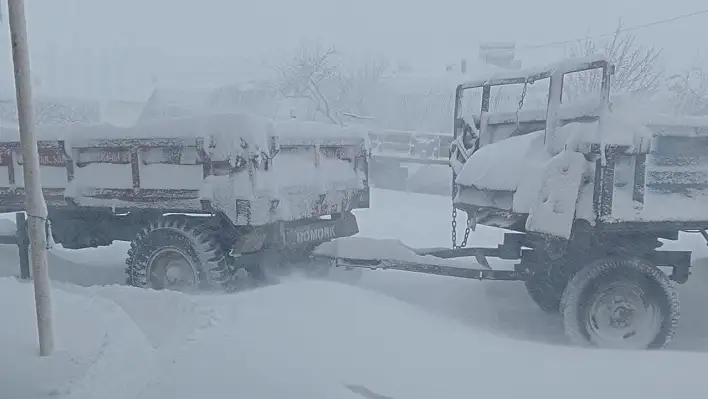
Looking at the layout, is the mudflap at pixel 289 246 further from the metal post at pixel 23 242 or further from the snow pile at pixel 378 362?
the metal post at pixel 23 242

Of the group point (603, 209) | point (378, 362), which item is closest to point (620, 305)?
point (603, 209)

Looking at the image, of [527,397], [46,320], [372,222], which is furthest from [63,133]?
[372,222]

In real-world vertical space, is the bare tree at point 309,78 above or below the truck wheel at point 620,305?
above

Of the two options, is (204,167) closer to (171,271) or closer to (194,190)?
(194,190)

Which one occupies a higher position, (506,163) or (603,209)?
(506,163)

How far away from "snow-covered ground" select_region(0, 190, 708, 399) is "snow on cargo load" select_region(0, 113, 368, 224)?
848mm

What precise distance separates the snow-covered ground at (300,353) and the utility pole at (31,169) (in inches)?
9.8

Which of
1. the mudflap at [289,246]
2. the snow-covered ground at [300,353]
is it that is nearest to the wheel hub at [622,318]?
the snow-covered ground at [300,353]

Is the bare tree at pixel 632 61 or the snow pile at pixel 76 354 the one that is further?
the bare tree at pixel 632 61

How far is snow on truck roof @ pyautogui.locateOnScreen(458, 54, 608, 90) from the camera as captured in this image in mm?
4738

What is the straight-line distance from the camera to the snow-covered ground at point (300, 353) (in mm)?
3404

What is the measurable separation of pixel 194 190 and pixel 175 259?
2.29 feet

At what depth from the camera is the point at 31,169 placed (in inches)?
145

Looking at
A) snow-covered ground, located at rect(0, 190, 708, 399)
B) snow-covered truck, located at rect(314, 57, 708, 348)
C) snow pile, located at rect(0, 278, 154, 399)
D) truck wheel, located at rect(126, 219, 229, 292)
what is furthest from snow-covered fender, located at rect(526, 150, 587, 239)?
snow pile, located at rect(0, 278, 154, 399)
